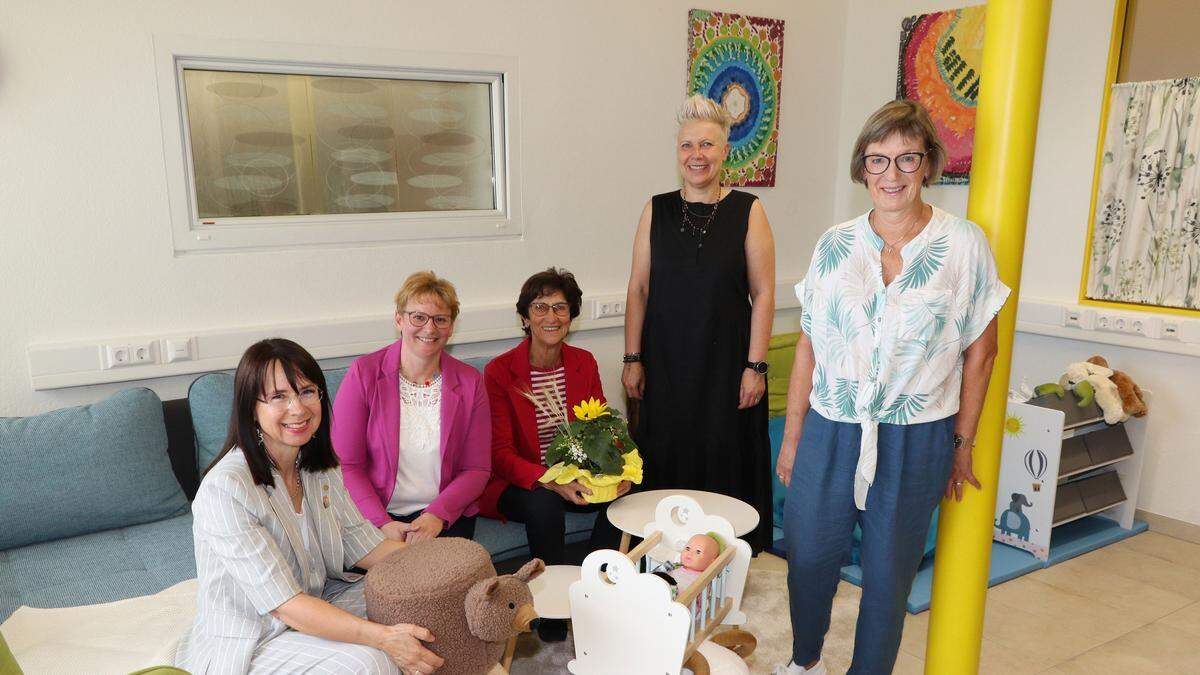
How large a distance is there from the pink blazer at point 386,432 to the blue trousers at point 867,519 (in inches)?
38.2

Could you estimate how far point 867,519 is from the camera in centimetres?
201

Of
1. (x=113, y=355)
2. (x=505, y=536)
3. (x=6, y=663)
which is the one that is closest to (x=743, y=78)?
(x=505, y=536)

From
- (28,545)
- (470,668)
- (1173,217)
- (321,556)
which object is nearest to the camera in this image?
(470,668)

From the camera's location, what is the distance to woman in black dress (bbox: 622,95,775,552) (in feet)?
8.87

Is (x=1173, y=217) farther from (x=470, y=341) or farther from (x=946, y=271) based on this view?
(x=470, y=341)

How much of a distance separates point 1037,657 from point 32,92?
3558 mm

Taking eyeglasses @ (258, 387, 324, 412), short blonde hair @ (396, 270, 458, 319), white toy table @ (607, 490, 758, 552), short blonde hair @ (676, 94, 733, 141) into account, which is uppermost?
short blonde hair @ (676, 94, 733, 141)

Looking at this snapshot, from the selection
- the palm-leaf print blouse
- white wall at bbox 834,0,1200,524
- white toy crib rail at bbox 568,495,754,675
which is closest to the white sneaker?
white toy crib rail at bbox 568,495,754,675

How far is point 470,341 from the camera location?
3359mm

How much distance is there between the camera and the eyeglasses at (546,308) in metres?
2.70

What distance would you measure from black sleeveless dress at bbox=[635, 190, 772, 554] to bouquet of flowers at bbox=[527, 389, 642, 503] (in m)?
0.34

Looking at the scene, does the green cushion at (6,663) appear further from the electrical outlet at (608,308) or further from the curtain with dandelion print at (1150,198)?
the curtain with dandelion print at (1150,198)

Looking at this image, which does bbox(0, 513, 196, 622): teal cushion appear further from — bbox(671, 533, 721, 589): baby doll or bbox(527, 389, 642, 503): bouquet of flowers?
bbox(671, 533, 721, 589): baby doll

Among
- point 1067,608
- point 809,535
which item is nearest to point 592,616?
point 809,535
